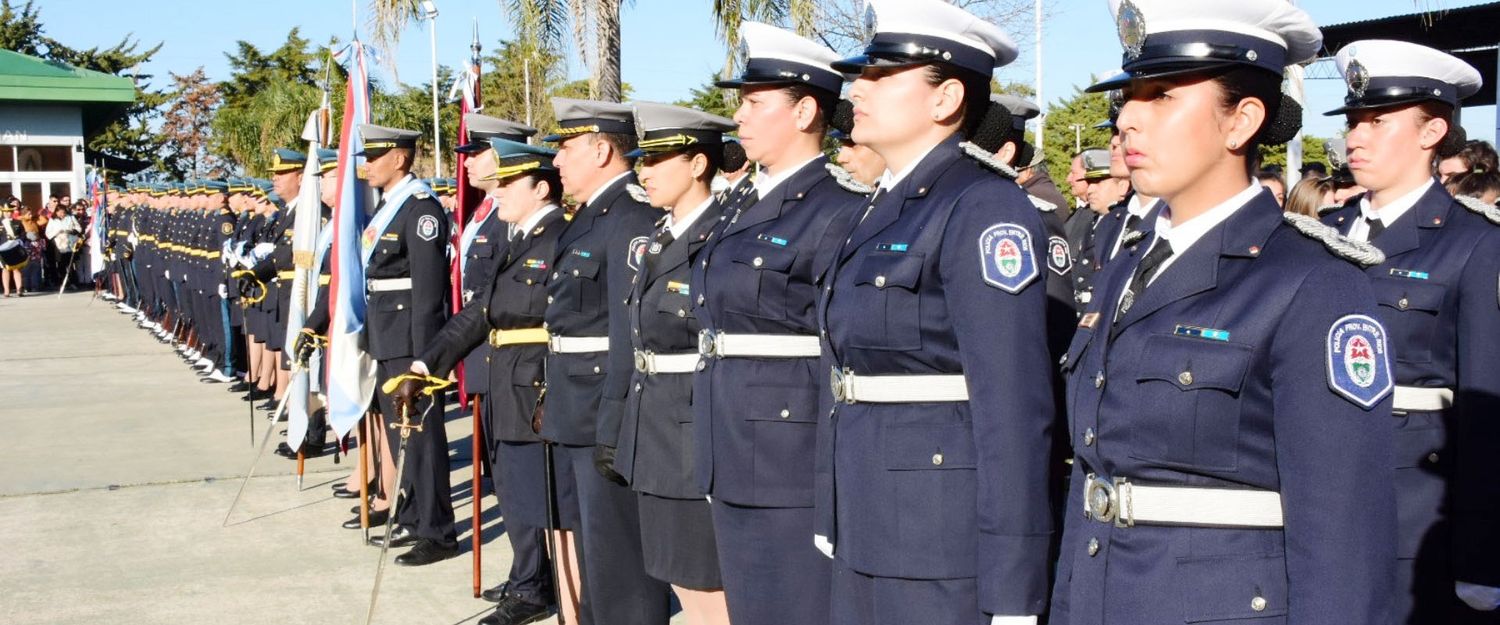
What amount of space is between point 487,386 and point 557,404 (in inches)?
32.2

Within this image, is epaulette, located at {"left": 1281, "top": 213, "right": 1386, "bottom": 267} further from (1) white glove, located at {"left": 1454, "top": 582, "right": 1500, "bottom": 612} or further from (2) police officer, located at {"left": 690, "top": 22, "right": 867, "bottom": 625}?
(1) white glove, located at {"left": 1454, "top": 582, "right": 1500, "bottom": 612}

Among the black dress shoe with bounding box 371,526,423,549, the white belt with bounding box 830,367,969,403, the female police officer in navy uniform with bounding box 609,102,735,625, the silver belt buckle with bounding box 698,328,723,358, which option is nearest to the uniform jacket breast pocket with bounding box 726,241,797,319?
the silver belt buckle with bounding box 698,328,723,358

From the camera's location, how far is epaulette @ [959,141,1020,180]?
2.87 meters

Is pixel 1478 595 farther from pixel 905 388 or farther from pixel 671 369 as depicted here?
pixel 671 369

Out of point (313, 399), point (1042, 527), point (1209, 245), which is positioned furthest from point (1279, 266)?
point (313, 399)

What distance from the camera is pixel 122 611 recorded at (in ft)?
20.0

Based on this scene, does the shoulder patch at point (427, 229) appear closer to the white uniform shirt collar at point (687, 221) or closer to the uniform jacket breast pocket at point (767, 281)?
the white uniform shirt collar at point (687, 221)

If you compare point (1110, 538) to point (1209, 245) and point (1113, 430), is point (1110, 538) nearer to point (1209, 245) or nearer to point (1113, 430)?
point (1113, 430)

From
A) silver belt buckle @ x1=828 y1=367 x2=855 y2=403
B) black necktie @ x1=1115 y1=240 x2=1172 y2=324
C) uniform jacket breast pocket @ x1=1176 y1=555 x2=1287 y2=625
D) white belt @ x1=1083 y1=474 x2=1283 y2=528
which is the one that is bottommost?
uniform jacket breast pocket @ x1=1176 y1=555 x2=1287 y2=625

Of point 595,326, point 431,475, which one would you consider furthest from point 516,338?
point 431,475

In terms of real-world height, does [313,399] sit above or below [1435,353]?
below

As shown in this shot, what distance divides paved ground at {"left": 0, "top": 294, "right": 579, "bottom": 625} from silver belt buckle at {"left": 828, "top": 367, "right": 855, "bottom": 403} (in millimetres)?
3259

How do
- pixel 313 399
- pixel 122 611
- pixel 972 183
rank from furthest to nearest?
1. pixel 313 399
2. pixel 122 611
3. pixel 972 183

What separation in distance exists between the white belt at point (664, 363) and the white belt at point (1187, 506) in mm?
1851
